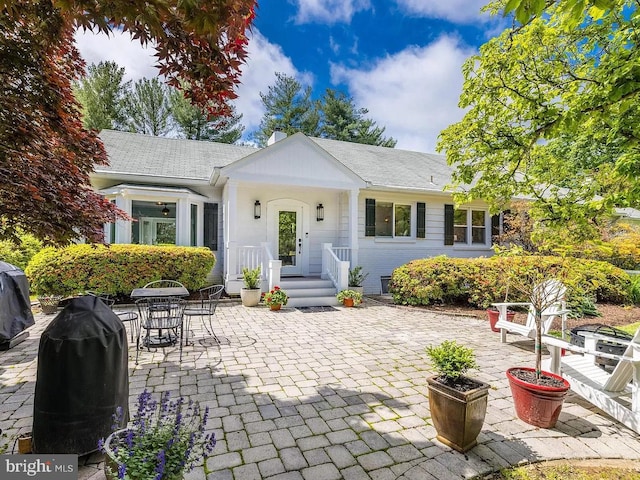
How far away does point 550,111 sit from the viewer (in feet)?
11.8

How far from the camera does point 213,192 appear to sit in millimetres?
11297

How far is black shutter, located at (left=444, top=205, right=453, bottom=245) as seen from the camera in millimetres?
12773

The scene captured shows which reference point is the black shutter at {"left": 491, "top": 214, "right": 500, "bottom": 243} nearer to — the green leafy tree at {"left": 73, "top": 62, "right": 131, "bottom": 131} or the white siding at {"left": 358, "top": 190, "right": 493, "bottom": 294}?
the white siding at {"left": 358, "top": 190, "right": 493, "bottom": 294}

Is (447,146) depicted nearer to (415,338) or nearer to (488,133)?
(488,133)

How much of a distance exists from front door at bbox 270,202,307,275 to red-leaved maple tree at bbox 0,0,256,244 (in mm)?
7569

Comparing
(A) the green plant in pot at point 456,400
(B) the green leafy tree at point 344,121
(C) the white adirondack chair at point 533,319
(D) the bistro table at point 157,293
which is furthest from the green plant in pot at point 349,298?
(B) the green leafy tree at point 344,121

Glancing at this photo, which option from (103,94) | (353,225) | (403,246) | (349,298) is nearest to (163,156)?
(353,225)

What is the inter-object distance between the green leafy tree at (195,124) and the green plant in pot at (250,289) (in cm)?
1745

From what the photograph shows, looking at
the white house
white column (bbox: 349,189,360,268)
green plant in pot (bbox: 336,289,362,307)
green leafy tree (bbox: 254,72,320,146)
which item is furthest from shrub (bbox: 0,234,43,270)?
green leafy tree (bbox: 254,72,320,146)

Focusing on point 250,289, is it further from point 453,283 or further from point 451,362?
point 451,362

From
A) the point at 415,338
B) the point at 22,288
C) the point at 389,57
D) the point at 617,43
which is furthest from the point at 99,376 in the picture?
the point at 389,57

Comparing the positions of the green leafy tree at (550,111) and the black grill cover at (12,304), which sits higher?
the green leafy tree at (550,111)

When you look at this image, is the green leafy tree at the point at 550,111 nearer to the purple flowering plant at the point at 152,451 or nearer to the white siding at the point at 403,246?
the purple flowering plant at the point at 152,451

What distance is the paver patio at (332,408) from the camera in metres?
2.58
